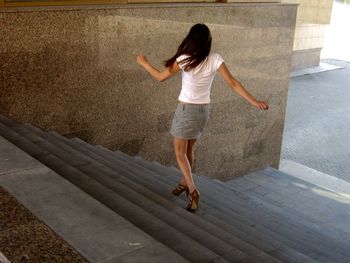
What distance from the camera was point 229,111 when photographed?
8.61 m

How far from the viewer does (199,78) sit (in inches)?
164

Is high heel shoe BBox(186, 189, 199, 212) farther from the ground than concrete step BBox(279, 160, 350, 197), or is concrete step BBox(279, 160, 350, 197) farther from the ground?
high heel shoe BBox(186, 189, 199, 212)

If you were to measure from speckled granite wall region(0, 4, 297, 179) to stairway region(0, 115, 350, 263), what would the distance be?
1.39ft

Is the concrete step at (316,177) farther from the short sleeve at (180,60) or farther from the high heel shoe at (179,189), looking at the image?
the short sleeve at (180,60)

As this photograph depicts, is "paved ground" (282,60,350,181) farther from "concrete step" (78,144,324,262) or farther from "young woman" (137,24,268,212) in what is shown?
"young woman" (137,24,268,212)

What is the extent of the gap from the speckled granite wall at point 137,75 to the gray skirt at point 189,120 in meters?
2.36

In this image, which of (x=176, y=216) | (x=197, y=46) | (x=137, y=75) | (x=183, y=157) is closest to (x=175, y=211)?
(x=176, y=216)

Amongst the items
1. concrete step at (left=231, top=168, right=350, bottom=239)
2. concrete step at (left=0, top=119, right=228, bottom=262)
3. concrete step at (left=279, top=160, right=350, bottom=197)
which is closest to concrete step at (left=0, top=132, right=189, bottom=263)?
concrete step at (left=0, top=119, right=228, bottom=262)

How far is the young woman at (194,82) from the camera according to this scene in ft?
13.3

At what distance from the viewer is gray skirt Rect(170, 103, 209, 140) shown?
4242mm

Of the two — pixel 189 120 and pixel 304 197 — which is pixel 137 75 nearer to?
pixel 189 120

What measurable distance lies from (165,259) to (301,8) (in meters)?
18.2

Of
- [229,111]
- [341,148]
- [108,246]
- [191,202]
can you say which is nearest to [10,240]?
[108,246]

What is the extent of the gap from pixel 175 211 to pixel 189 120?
840 millimetres
